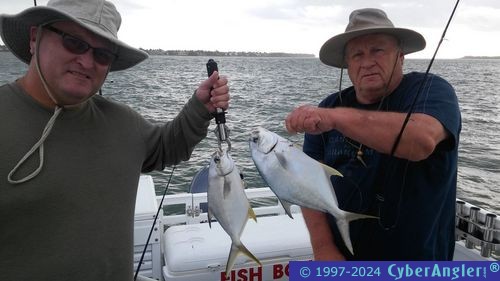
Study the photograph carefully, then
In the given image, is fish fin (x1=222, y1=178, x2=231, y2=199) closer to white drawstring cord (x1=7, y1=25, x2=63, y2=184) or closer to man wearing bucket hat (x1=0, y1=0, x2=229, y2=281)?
man wearing bucket hat (x1=0, y1=0, x2=229, y2=281)

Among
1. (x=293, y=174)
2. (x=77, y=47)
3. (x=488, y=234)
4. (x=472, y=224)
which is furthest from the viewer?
(x=472, y=224)

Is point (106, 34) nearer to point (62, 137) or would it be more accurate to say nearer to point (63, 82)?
point (63, 82)

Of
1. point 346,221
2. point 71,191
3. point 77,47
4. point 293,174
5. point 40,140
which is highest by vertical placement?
point 77,47

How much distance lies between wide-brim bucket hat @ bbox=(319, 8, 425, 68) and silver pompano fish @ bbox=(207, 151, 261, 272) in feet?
3.74

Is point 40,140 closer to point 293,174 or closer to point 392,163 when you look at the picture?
point 293,174

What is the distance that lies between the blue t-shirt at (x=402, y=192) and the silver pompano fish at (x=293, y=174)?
61cm

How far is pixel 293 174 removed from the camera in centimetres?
190

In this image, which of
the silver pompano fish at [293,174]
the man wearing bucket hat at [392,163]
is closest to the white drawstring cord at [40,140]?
the silver pompano fish at [293,174]

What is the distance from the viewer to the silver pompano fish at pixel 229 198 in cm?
197

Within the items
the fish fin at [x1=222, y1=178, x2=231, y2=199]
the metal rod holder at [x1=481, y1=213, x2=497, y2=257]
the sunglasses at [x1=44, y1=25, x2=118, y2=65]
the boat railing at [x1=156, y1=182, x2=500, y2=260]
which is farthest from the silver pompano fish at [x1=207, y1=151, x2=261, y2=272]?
the metal rod holder at [x1=481, y1=213, x2=497, y2=257]

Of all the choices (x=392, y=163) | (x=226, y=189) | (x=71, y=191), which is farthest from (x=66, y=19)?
(x=392, y=163)

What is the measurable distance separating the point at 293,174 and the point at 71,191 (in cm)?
112

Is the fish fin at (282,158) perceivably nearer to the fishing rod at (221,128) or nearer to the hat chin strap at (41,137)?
the fishing rod at (221,128)

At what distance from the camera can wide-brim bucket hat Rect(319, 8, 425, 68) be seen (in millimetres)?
2367
